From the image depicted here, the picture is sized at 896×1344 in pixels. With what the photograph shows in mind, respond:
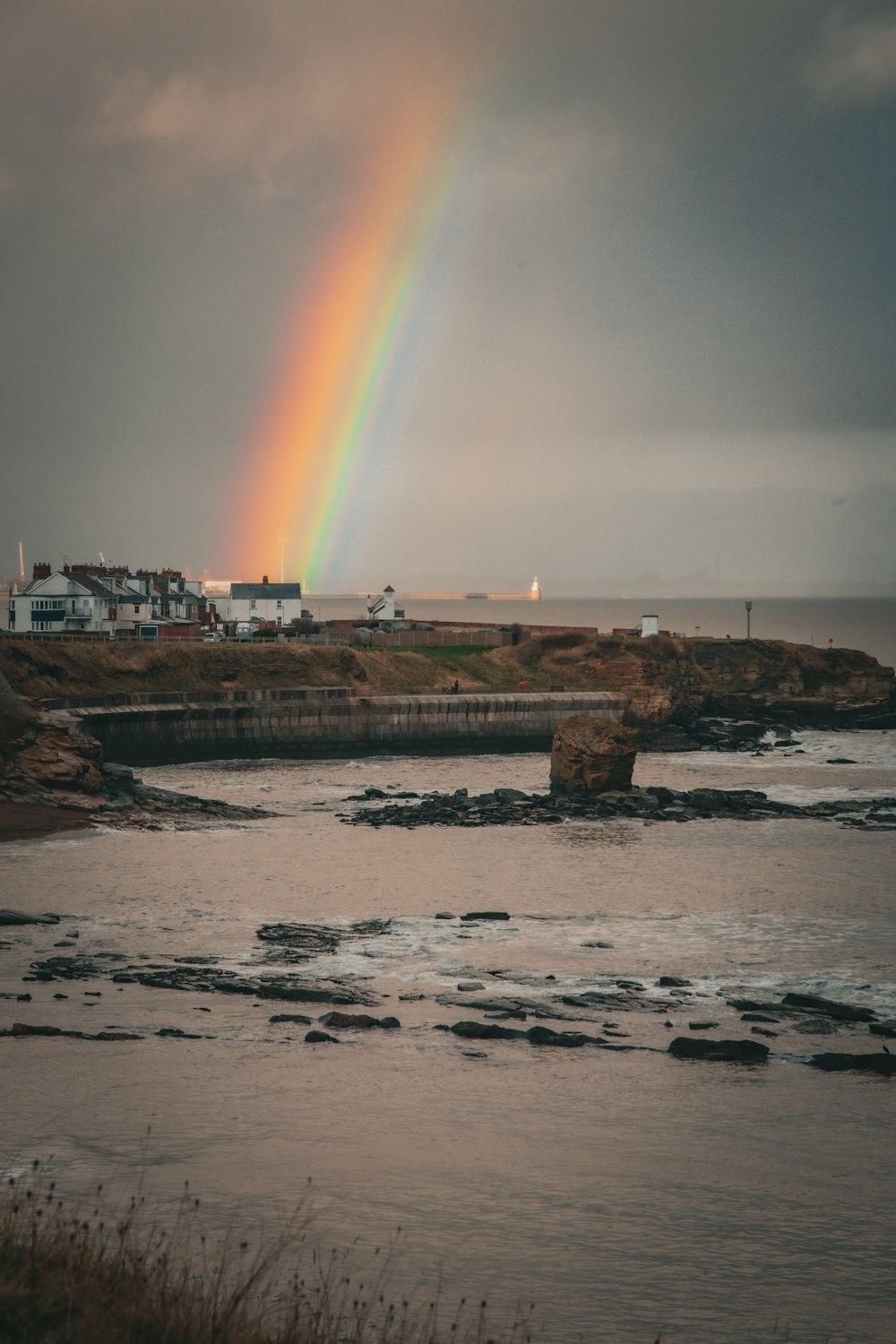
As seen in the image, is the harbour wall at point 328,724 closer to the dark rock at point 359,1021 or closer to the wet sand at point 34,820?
the wet sand at point 34,820

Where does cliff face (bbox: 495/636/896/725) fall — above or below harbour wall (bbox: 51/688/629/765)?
above

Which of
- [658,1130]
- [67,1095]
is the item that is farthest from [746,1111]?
[67,1095]

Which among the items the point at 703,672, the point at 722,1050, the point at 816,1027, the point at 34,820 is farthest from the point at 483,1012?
the point at 703,672

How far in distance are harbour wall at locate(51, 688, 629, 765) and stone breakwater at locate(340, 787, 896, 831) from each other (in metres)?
Answer: 22.2

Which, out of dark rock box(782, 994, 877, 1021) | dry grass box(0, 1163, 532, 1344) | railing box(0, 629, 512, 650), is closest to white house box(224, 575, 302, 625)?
railing box(0, 629, 512, 650)

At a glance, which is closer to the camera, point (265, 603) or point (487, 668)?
point (487, 668)

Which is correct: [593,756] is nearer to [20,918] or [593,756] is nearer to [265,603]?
[20,918]

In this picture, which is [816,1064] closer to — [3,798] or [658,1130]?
[658,1130]

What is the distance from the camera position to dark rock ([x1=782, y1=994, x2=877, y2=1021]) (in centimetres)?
2173

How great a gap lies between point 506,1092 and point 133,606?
102383mm

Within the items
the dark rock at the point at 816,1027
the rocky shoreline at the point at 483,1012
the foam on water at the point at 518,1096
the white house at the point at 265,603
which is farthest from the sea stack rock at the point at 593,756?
the white house at the point at 265,603

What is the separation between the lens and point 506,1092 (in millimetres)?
17906

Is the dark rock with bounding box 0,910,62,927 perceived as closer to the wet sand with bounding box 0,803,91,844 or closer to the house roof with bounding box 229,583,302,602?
the wet sand with bounding box 0,803,91,844

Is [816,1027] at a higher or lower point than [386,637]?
lower
